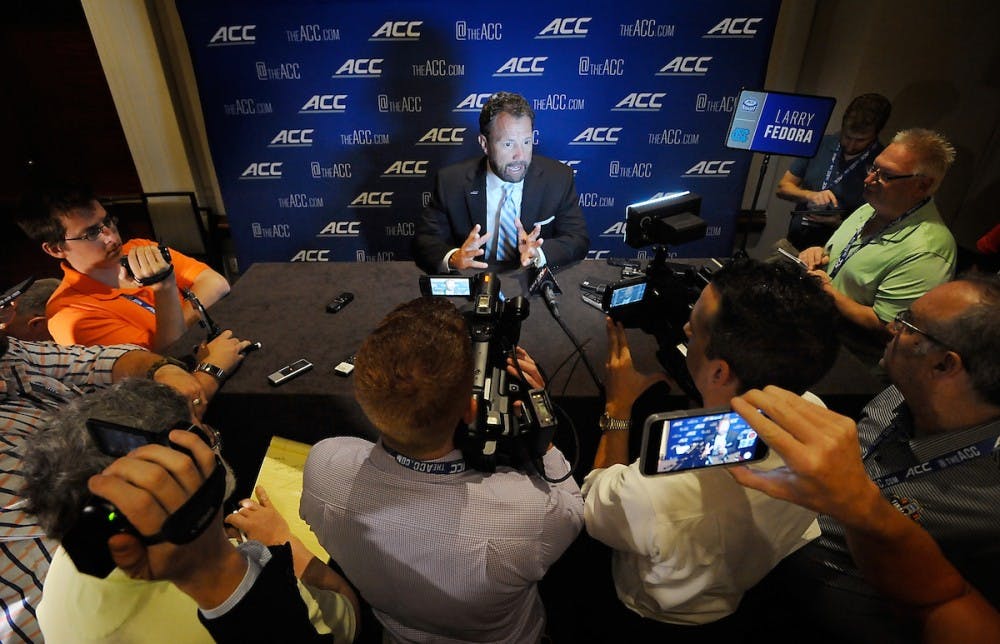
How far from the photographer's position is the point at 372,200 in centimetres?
433

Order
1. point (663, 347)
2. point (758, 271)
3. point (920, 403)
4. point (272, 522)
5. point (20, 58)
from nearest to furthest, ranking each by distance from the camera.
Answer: point (758, 271), point (920, 403), point (272, 522), point (663, 347), point (20, 58)

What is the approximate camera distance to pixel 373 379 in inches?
40.8

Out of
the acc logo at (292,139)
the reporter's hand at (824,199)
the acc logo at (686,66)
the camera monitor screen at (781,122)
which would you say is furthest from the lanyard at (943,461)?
the acc logo at (292,139)

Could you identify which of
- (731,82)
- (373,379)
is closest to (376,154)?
(731,82)

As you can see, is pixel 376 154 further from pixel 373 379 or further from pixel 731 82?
pixel 373 379

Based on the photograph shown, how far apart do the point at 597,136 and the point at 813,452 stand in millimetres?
3673

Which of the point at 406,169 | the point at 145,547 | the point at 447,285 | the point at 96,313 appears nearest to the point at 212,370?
the point at 96,313

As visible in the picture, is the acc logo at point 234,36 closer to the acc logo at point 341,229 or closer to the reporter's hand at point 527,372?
the acc logo at point 341,229

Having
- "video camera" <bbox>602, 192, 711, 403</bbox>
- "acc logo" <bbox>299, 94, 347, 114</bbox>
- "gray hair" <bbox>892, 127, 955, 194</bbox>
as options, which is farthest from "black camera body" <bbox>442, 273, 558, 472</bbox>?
"acc logo" <bbox>299, 94, 347, 114</bbox>

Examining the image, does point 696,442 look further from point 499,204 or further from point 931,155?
point 499,204

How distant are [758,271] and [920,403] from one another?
2.01 feet

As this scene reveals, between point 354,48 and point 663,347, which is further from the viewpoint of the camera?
point 354,48

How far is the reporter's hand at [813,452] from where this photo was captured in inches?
31.7

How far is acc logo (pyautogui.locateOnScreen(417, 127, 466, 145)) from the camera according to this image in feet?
13.2
